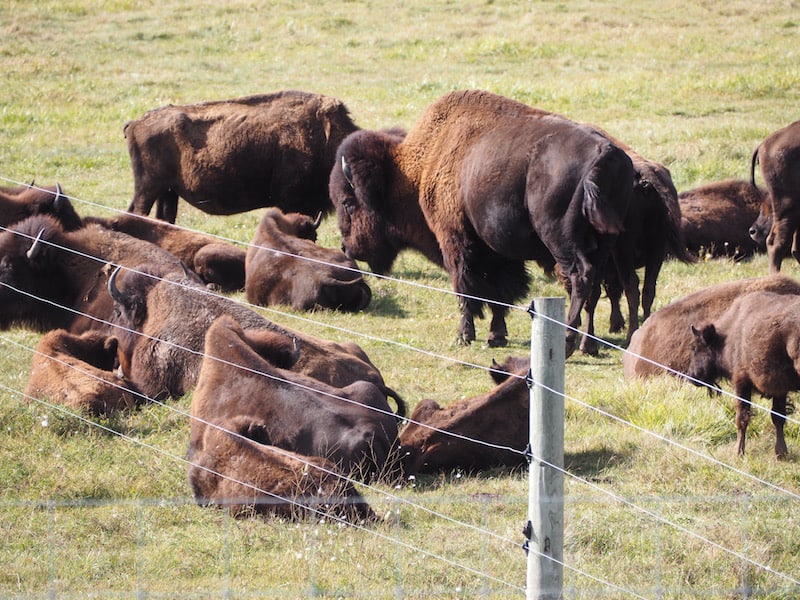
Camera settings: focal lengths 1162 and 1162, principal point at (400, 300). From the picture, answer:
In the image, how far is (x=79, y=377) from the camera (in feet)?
29.1

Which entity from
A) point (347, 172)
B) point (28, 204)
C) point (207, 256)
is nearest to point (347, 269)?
point (347, 172)

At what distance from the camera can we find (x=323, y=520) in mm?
6195

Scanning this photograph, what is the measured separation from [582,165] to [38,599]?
6.69 m

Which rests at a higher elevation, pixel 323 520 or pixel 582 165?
pixel 582 165

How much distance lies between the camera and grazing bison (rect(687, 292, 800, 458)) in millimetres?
7391

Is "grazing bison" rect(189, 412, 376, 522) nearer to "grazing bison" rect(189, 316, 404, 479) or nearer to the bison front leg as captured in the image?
"grazing bison" rect(189, 316, 404, 479)

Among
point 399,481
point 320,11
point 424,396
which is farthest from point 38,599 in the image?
point 320,11

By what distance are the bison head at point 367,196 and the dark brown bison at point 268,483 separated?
21.2ft

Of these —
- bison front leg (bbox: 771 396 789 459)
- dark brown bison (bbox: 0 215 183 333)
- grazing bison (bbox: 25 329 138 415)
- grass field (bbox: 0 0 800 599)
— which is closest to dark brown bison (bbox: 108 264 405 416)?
grazing bison (bbox: 25 329 138 415)

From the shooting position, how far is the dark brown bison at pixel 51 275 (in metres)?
10.6

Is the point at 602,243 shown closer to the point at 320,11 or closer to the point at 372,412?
the point at 372,412

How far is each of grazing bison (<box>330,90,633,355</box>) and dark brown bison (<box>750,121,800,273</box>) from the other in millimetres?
3368

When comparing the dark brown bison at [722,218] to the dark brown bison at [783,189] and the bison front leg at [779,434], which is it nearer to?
the dark brown bison at [783,189]

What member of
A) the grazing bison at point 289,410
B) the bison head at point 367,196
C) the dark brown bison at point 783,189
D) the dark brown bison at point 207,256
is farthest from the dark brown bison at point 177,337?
the dark brown bison at point 783,189
